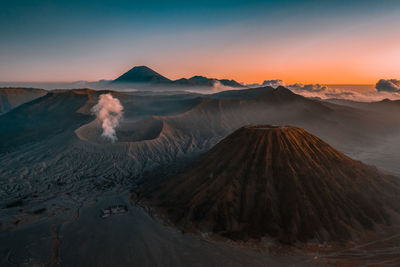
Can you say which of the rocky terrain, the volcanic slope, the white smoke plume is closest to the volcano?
the rocky terrain

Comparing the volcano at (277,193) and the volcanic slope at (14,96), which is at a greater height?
the volcanic slope at (14,96)

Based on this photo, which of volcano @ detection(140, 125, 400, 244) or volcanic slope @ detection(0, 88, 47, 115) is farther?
volcanic slope @ detection(0, 88, 47, 115)

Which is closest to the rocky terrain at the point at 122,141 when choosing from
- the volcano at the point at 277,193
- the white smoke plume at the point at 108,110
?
the white smoke plume at the point at 108,110

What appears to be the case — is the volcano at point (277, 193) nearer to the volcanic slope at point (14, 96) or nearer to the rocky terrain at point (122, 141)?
the rocky terrain at point (122, 141)

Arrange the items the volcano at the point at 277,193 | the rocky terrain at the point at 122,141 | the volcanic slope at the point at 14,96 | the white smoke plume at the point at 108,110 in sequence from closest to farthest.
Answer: the volcano at the point at 277,193 → the rocky terrain at the point at 122,141 → the white smoke plume at the point at 108,110 → the volcanic slope at the point at 14,96

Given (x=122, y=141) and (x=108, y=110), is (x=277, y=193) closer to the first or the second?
(x=122, y=141)

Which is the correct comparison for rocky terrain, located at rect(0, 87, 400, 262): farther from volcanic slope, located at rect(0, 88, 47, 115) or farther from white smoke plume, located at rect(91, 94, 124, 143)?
volcanic slope, located at rect(0, 88, 47, 115)

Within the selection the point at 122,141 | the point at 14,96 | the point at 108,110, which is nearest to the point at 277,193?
the point at 122,141

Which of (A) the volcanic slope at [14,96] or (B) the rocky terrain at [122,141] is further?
(A) the volcanic slope at [14,96]
